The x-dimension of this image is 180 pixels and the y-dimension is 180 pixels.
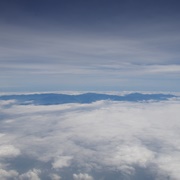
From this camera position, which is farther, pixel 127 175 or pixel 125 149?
pixel 125 149

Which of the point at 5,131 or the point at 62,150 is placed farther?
the point at 5,131

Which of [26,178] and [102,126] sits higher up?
[102,126]

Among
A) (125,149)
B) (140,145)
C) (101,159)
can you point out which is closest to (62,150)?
(101,159)

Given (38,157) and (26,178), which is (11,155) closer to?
(38,157)

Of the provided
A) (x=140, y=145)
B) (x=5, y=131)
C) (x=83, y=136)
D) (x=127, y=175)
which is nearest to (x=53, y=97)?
(x=5, y=131)

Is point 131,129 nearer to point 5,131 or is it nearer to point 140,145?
point 140,145

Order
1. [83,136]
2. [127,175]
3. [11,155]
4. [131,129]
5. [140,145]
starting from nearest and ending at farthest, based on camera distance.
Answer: [127,175] → [11,155] → [140,145] → [83,136] → [131,129]

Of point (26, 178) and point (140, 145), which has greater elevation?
point (140, 145)

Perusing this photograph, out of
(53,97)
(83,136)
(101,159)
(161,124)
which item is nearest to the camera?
(101,159)

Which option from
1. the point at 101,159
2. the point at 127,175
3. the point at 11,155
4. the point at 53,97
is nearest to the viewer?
the point at 127,175
